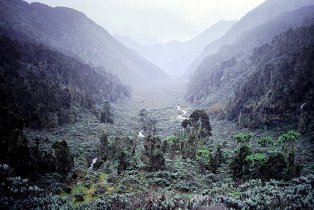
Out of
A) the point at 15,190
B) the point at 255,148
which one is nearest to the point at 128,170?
the point at 15,190

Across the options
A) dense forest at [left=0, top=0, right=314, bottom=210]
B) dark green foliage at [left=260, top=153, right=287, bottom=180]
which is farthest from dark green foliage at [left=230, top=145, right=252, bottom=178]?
dark green foliage at [left=260, top=153, right=287, bottom=180]

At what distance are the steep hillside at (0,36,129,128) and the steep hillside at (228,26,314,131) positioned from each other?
37076mm

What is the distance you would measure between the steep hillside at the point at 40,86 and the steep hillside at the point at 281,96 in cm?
3708

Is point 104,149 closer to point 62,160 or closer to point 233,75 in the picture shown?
point 62,160

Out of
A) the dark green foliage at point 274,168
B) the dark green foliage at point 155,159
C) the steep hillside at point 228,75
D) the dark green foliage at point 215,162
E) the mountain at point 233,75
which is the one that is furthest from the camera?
the steep hillside at point 228,75

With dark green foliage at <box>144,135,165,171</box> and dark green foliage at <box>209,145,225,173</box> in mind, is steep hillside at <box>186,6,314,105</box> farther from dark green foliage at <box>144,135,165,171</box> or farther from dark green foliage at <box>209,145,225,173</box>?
dark green foliage at <box>144,135,165,171</box>

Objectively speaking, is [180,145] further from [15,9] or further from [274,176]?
[15,9]

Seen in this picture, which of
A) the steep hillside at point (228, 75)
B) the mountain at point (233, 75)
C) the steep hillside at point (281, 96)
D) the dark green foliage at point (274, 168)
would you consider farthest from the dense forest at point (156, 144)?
the steep hillside at point (228, 75)

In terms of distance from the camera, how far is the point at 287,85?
5706cm

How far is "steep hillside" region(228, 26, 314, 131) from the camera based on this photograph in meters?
50.1

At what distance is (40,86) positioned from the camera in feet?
209

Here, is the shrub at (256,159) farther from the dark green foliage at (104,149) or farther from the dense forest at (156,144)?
the dark green foliage at (104,149)

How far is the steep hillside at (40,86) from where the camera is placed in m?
52.0

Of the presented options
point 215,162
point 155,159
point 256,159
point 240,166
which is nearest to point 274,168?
point 256,159
